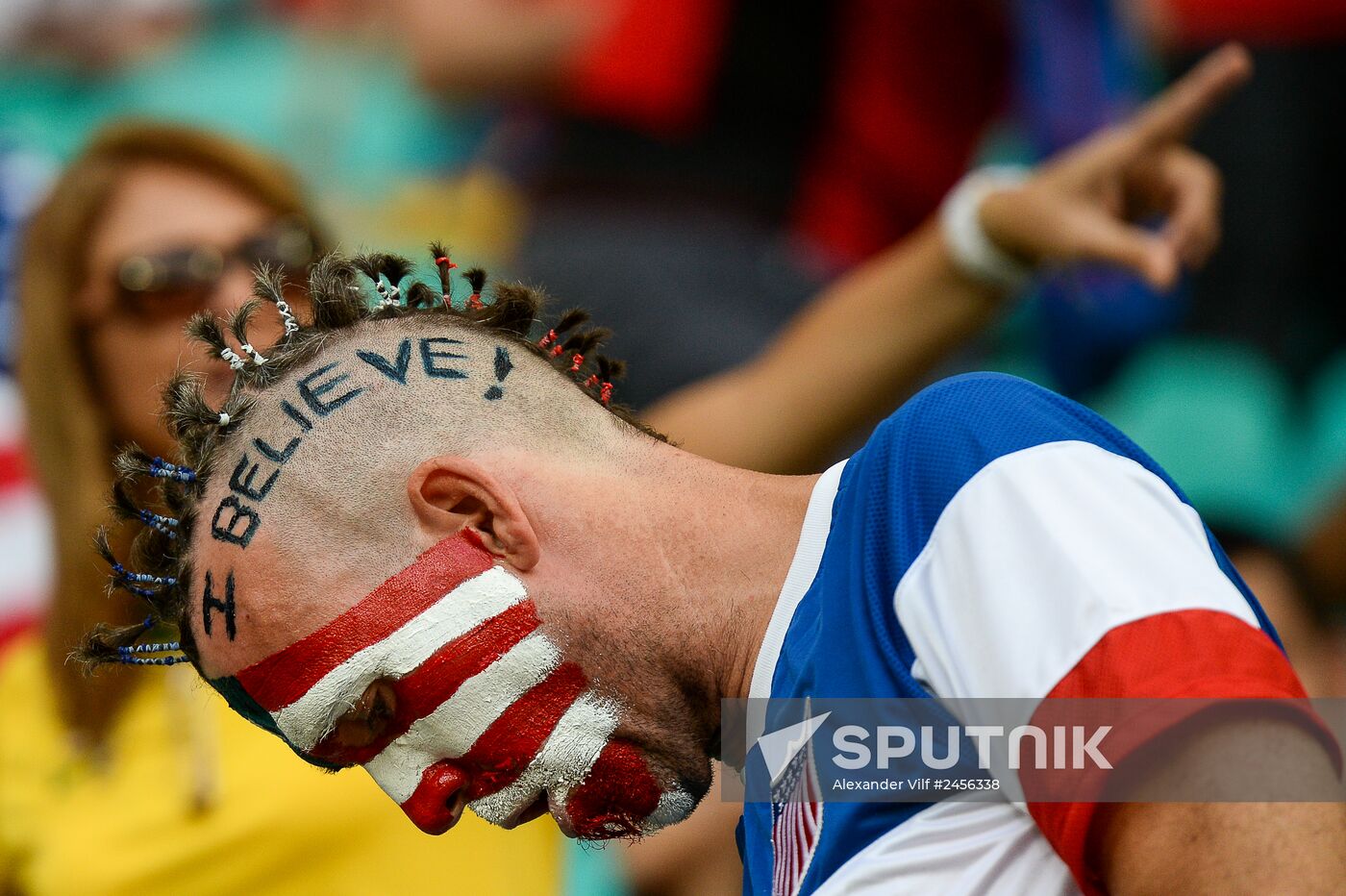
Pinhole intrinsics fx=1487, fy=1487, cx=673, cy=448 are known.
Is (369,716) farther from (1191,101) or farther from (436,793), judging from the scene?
(1191,101)

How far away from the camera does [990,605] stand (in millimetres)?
1277

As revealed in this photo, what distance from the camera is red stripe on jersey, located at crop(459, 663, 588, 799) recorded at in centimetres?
158

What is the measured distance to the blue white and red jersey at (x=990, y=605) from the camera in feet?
4.01

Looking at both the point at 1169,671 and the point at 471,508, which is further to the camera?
the point at 471,508

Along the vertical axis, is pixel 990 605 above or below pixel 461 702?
Answer: above

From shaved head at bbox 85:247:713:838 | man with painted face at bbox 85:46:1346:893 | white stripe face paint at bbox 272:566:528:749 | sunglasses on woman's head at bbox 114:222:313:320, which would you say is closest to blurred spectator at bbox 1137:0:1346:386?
sunglasses on woman's head at bbox 114:222:313:320

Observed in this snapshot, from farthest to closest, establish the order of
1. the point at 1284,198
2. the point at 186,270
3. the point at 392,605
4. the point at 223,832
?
the point at 1284,198 → the point at 186,270 → the point at 223,832 → the point at 392,605

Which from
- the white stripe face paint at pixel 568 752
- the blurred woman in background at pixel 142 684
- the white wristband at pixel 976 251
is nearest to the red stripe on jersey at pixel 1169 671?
the white stripe face paint at pixel 568 752

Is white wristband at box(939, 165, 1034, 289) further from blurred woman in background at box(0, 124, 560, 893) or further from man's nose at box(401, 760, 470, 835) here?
man's nose at box(401, 760, 470, 835)

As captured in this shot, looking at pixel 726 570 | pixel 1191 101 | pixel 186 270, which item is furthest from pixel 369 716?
pixel 1191 101

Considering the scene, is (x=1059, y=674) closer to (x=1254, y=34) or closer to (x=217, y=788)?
(x=217, y=788)

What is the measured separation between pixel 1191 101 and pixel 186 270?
1.87 metres

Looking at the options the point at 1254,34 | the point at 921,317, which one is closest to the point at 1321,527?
the point at 921,317

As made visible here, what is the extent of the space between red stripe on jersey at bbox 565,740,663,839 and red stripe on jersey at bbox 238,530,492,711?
25 centimetres
